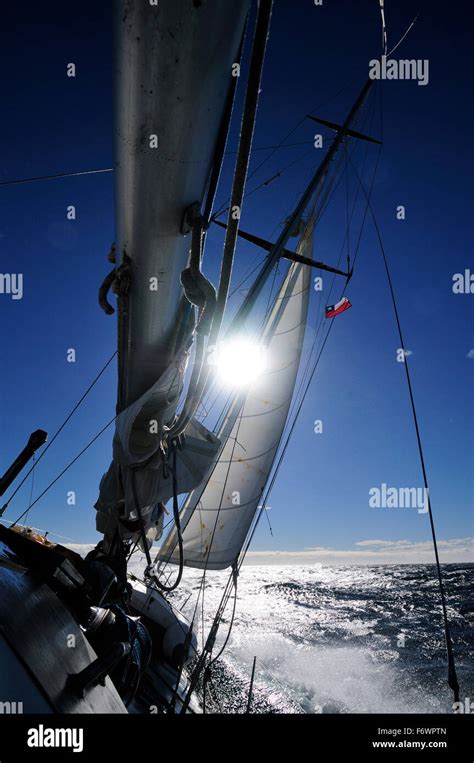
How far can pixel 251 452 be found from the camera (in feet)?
37.0

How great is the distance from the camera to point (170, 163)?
5.08 feet

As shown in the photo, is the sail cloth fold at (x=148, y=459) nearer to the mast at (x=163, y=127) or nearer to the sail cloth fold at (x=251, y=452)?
the mast at (x=163, y=127)

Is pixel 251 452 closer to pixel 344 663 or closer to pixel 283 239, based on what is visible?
pixel 283 239

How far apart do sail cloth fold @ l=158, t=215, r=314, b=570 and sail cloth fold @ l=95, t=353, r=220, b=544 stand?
5.71 metres

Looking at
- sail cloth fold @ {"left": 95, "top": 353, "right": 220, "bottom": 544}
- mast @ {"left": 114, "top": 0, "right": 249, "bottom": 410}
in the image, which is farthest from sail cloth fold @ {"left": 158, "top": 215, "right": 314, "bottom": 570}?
mast @ {"left": 114, "top": 0, "right": 249, "bottom": 410}

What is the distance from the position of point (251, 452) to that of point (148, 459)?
26.5ft

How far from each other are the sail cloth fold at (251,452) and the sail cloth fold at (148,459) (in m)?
5.71

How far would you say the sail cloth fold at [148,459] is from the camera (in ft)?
8.89

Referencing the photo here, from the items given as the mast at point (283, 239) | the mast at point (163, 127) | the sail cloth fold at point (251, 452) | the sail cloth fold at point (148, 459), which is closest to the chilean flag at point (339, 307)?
the sail cloth fold at point (251, 452)

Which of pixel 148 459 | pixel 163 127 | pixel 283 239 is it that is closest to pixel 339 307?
pixel 283 239

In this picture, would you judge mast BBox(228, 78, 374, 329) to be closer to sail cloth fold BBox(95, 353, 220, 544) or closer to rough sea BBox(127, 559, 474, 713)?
sail cloth fold BBox(95, 353, 220, 544)
